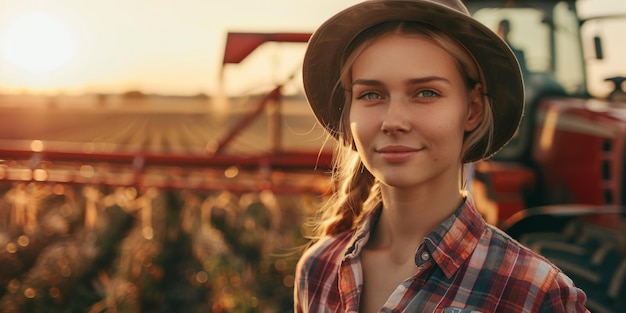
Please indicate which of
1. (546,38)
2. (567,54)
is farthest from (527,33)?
(567,54)

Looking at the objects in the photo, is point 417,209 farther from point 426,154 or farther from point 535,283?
point 535,283

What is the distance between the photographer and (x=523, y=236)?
3.54m

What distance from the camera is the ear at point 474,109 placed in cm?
137

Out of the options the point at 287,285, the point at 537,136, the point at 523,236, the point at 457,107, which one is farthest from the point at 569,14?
the point at 457,107

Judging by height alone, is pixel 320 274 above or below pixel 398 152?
below

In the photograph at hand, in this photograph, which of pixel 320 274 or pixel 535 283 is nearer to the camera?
pixel 535 283

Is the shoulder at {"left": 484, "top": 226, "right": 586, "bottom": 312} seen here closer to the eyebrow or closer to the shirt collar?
the shirt collar

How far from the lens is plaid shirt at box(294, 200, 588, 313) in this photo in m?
1.22

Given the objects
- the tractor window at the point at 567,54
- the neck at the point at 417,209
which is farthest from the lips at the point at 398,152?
the tractor window at the point at 567,54

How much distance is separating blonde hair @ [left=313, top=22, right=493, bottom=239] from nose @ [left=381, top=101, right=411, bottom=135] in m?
0.13

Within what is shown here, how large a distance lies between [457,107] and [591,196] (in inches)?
122

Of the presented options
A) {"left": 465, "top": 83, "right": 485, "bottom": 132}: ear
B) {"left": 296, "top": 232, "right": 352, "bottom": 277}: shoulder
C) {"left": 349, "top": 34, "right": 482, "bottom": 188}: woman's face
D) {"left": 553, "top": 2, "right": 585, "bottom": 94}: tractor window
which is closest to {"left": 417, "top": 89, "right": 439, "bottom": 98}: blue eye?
{"left": 349, "top": 34, "right": 482, "bottom": 188}: woman's face

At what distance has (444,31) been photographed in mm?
1312

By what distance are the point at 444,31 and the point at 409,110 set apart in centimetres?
16
